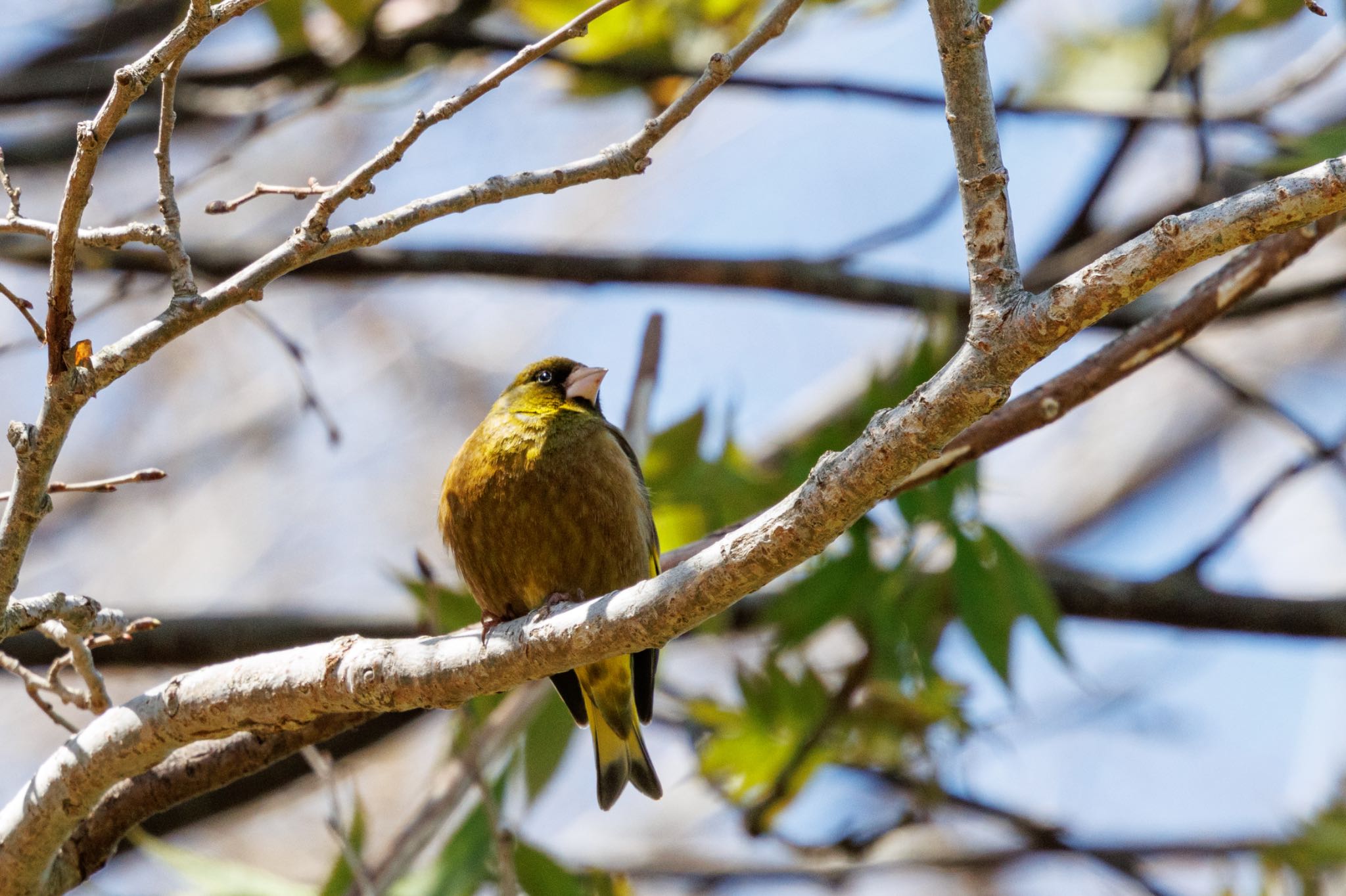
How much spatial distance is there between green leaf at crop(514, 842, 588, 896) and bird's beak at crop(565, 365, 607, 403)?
1728mm

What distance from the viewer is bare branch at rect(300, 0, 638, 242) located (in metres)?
2.55

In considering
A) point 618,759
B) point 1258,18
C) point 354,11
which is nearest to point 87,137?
point 618,759

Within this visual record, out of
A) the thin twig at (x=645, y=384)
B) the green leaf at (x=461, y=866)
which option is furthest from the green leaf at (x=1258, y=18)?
the green leaf at (x=461, y=866)

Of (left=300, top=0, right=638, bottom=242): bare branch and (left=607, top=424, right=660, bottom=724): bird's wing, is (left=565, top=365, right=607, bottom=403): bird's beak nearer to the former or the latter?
(left=607, top=424, right=660, bottom=724): bird's wing

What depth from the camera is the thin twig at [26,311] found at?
2.55m

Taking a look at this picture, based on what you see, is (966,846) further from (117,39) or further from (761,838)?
(117,39)

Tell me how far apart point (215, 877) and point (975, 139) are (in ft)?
13.1

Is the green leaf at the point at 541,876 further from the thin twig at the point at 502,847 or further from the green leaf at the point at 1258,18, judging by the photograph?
the green leaf at the point at 1258,18

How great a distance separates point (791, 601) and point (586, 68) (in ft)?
8.79

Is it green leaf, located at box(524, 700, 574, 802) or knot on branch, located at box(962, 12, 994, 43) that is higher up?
knot on branch, located at box(962, 12, 994, 43)

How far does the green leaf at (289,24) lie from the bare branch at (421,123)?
401 centimetres

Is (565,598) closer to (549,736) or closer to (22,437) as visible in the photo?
(549,736)

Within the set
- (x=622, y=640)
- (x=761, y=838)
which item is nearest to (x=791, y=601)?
(x=761, y=838)

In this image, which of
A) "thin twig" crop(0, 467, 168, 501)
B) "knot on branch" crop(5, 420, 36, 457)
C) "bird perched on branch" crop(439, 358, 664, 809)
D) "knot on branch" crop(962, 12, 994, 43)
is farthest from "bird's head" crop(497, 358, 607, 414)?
"knot on branch" crop(962, 12, 994, 43)
